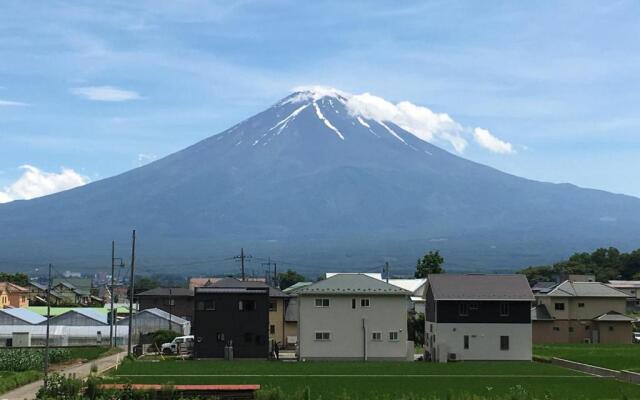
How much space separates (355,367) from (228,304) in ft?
32.4

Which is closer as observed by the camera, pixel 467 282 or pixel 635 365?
pixel 635 365

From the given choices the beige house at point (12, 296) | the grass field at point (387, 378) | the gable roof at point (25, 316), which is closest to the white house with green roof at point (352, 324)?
the grass field at point (387, 378)

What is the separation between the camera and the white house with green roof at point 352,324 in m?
47.7

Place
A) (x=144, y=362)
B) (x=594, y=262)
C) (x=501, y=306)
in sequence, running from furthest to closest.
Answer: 1. (x=594, y=262)
2. (x=501, y=306)
3. (x=144, y=362)

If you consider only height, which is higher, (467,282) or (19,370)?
(467,282)

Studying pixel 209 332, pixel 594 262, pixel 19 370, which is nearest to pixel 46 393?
pixel 19 370

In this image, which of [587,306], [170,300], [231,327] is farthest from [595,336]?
[170,300]

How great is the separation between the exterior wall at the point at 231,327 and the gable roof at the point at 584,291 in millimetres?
22381

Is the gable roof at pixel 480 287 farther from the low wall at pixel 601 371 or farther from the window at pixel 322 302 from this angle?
the window at pixel 322 302

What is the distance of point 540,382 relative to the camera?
34.2 metres

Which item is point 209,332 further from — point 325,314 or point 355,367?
point 355,367

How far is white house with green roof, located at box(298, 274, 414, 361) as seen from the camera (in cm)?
4769

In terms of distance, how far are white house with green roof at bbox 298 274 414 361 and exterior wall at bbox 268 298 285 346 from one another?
10799 millimetres

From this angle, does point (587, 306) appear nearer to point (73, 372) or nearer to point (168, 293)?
point (168, 293)
